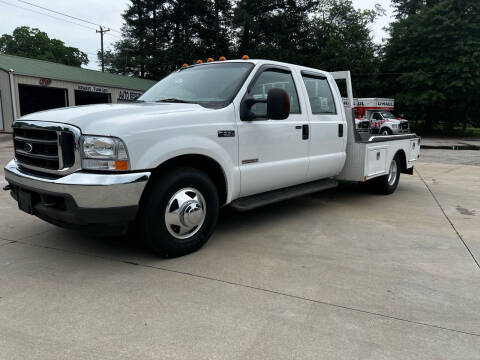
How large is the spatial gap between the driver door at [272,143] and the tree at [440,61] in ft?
89.4

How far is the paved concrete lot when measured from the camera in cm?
235

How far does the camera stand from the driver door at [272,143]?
13.9ft

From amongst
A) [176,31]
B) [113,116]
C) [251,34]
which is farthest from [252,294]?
[176,31]

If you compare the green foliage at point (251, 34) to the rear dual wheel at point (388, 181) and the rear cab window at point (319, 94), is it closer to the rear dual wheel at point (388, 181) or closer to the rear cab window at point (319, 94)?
the rear dual wheel at point (388, 181)

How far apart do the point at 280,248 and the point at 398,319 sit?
1554mm

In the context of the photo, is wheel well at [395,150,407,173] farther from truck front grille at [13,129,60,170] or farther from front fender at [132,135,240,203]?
truck front grille at [13,129,60,170]

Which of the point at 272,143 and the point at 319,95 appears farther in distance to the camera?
the point at 319,95

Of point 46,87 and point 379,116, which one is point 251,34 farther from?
point 46,87

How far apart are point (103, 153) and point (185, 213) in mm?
936

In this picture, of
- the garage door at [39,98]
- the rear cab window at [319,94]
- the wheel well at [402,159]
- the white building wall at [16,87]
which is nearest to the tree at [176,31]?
the garage door at [39,98]

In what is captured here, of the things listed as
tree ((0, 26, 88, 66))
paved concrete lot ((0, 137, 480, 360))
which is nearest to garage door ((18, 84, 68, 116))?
paved concrete lot ((0, 137, 480, 360))

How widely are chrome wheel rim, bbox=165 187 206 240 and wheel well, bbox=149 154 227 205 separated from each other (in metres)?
0.26

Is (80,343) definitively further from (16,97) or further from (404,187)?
(16,97)

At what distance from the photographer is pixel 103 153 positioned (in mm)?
3135
